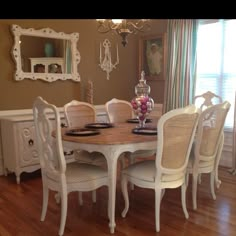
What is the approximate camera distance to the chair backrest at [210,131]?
7.82ft

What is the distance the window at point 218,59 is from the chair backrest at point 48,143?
2707 millimetres

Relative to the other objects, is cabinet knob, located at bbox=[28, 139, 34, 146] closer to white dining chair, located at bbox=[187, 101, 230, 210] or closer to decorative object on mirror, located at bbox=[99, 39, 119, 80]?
decorative object on mirror, located at bbox=[99, 39, 119, 80]

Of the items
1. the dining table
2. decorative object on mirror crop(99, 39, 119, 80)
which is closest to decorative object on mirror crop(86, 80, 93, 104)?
decorative object on mirror crop(99, 39, 119, 80)

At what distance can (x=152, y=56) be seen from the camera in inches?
189

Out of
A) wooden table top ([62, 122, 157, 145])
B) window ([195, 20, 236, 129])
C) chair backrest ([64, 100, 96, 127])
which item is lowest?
wooden table top ([62, 122, 157, 145])

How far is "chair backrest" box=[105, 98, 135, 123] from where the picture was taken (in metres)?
3.43

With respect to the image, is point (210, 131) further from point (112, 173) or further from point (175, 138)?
point (112, 173)

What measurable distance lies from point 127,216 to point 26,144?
5.45 feet

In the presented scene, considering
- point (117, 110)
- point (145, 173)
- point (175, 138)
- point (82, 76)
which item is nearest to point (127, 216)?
point (145, 173)

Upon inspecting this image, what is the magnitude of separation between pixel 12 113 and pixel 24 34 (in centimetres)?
108

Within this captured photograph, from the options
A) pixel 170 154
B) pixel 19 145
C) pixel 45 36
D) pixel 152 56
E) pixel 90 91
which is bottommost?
pixel 19 145

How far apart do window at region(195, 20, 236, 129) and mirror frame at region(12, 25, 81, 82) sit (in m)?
1.87

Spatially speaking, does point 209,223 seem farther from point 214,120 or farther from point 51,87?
point 51,87
